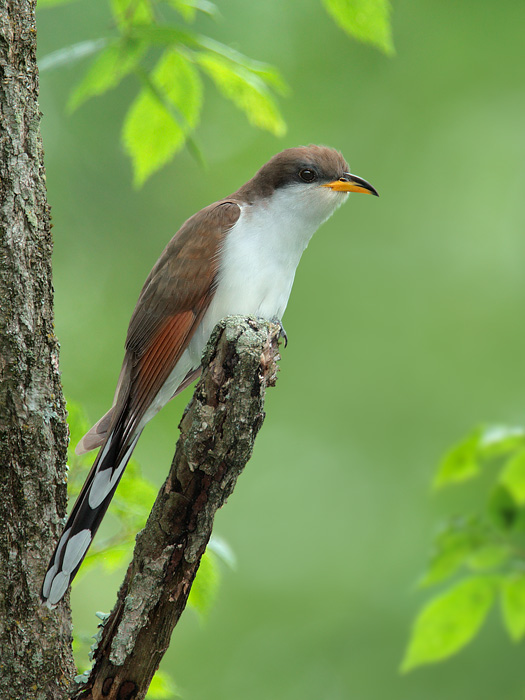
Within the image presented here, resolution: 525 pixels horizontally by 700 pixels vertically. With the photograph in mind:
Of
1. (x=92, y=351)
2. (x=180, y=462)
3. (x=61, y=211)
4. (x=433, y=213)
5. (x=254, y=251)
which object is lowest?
(x=180, y=462)

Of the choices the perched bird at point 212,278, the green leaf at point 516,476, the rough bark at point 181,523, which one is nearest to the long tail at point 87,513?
the perched bird at point 212,278

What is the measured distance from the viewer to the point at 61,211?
9.64m

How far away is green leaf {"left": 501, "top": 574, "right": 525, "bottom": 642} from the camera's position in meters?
3.13

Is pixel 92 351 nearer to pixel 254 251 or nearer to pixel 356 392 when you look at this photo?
pixel 356 392

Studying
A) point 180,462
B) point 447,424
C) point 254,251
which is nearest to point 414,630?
point 180,462

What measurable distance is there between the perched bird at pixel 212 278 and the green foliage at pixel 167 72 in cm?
57

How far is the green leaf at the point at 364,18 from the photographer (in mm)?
2689

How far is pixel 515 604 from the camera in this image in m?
3.16

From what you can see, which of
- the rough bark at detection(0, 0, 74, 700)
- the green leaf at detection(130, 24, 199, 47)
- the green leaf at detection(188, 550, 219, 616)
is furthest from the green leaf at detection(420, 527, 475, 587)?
the green leaf at detection(130, 24, 199, 47)

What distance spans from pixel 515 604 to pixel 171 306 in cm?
197

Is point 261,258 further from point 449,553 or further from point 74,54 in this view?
point 449,553

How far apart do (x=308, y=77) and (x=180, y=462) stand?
8.25 m

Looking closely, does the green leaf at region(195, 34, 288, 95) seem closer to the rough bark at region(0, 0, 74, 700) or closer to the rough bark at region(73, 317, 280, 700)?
the rough bark at region(0, 0, 74, 700)

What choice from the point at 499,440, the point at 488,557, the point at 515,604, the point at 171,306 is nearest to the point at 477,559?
the point at 488,557
